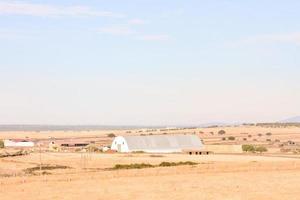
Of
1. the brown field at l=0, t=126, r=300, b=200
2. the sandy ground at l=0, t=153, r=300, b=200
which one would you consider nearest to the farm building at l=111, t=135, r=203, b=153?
the brown field at l=0, t=126, r=300, b=200

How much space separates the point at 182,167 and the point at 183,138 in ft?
167

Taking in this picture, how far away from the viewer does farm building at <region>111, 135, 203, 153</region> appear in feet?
333

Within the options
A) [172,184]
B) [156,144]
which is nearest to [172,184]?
[172,184]

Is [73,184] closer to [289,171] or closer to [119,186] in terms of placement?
[119,186]

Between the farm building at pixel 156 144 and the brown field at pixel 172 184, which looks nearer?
the brown field at pixel 172 184

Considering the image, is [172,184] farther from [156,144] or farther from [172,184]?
[156,144]

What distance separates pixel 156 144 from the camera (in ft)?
342

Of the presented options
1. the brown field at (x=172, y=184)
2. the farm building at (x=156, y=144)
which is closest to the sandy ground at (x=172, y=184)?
the brown field at (x=172, y=184)

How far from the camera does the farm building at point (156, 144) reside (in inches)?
3999

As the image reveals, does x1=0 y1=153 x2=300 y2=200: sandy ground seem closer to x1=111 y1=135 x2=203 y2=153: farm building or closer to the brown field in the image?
the brown field

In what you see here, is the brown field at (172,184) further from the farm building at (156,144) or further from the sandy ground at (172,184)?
the farm building at (156,144)


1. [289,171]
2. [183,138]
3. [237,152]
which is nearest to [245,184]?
[289,171]

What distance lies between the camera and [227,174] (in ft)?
169

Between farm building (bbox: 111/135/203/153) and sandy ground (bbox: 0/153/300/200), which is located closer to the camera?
sandy ground (bbox: 0/153/300/200)
